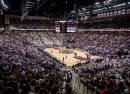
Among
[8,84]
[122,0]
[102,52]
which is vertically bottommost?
[102,52]

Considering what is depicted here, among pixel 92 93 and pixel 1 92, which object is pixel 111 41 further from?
pixel 1 92

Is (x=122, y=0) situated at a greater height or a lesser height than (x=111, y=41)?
greater

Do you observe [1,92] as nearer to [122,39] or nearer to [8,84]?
[8,84]

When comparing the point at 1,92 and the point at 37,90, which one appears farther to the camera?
the point at 37,90

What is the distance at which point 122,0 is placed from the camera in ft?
162

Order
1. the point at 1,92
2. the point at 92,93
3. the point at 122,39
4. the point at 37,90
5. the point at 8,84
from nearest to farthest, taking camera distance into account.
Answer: the point at 1,92 < the point at 8,84 < the point at 37,90 < the point at 92,93 < the point at 122,39

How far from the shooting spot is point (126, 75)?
59.7 feet

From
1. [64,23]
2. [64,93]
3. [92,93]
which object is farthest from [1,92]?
[64,23]

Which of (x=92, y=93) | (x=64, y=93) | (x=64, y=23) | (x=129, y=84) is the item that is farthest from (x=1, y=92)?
(x=64, y=23)

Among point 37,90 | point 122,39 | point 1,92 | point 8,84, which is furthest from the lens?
point 122,39

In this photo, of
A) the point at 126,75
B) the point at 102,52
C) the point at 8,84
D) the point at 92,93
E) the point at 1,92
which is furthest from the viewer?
the point at 102,52

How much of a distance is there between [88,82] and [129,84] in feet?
10.1

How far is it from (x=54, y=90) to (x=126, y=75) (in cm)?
844

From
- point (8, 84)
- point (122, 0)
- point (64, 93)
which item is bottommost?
point (64, 93)
